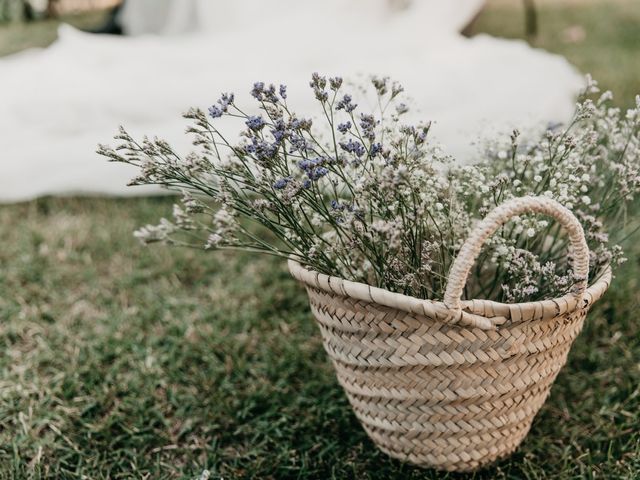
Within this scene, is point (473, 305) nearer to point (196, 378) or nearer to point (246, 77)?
point (196, 378)

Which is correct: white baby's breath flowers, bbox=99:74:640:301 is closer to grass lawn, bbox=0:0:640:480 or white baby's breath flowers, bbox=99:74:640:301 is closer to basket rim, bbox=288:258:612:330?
basket rim, bbox=288:258:612:330

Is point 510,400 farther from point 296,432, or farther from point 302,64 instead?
point 302,64

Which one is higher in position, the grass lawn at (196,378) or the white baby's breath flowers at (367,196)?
the white baby's breath flowers at (367,196)

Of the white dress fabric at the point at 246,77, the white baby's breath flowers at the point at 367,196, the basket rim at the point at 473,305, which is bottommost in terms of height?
the white dress fabric at the point at 246,77

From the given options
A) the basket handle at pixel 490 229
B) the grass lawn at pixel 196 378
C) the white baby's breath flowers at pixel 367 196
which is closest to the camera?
the basket handle at pixel 490 229

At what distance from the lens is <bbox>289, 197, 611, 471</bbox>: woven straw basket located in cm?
126

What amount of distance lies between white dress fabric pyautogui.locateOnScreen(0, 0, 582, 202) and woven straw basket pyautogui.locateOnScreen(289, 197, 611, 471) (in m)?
1.46

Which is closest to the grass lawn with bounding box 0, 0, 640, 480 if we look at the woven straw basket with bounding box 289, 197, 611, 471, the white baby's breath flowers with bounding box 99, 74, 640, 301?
the woven straw basket with bounding box 289, 197, 611, 471

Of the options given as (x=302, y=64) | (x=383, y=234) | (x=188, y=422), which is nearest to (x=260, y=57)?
(x=302, y=64)

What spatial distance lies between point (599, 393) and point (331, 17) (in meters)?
Result: 2.11

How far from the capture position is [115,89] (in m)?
3.04

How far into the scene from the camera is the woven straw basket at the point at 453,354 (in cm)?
126

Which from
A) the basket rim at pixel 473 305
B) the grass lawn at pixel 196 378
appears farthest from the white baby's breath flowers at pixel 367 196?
the grass lawn at pixel 196 378

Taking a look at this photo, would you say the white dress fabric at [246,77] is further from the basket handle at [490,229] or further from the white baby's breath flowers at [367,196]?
the basket handle at [490,229]
